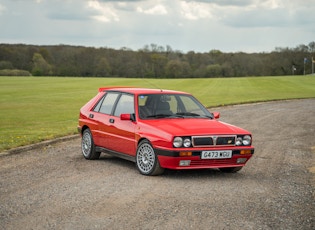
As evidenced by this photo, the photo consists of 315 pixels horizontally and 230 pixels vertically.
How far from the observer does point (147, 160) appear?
30.8 ft

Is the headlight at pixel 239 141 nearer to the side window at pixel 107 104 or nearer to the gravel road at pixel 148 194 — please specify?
the gravel road at pixel 148 194

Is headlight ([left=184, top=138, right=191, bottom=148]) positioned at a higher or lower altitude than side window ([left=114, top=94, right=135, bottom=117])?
lower

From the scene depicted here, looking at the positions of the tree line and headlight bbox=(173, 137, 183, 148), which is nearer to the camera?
headlight bbox=(173, 137, 183, 148)

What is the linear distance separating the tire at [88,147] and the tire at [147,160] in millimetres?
1838

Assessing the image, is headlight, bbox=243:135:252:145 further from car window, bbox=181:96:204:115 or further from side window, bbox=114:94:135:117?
side window, bbox=114:94:135:117

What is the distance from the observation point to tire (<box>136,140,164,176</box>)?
916 cm

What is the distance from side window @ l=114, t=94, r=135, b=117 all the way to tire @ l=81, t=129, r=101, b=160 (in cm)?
98

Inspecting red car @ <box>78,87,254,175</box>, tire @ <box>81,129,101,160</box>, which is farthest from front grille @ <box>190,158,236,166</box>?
tire @ <box>81,129,101,160</box>

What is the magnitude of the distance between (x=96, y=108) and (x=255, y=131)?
686 cm

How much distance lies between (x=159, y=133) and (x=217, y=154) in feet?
3.26

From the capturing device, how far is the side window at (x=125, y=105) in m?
10.3

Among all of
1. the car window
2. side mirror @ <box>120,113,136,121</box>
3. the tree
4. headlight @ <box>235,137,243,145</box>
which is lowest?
the tree

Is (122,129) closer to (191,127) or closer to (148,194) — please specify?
(191,127)

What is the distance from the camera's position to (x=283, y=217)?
657cm
